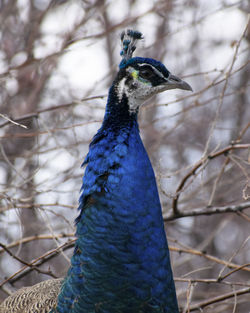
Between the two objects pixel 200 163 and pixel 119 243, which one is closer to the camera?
pixel 119 243

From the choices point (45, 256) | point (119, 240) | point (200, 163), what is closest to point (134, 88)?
point (200, 163)

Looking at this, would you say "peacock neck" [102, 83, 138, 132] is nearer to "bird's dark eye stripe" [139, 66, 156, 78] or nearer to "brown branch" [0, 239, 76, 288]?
"bird's dark eye stripe" [139, 66, 156, 78]

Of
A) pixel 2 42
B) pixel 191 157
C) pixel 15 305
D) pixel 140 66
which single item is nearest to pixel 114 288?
pixel 15 305

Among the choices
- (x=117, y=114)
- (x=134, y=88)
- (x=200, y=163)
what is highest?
(x=134, y=88)

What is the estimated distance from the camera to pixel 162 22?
514cm

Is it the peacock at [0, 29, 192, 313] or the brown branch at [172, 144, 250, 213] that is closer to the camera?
the peacock at [0, 29, 192, 313]

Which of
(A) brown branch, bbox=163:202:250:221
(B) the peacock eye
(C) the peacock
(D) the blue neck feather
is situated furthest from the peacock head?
(A) brown branch, bbox=163:202:250:221

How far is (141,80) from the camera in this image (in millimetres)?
2643

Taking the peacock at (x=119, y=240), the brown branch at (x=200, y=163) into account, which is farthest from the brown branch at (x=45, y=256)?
the brown branch at (x=200, y=163)

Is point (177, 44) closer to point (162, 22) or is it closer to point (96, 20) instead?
point (162, 22)

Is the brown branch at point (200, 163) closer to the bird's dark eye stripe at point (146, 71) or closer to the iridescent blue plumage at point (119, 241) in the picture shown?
the iridescent blue plumage at point (119, 241)

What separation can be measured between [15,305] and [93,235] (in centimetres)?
Result: 97

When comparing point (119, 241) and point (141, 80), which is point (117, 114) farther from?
point (119, 241)

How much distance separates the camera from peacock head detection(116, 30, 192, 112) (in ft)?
8.61
